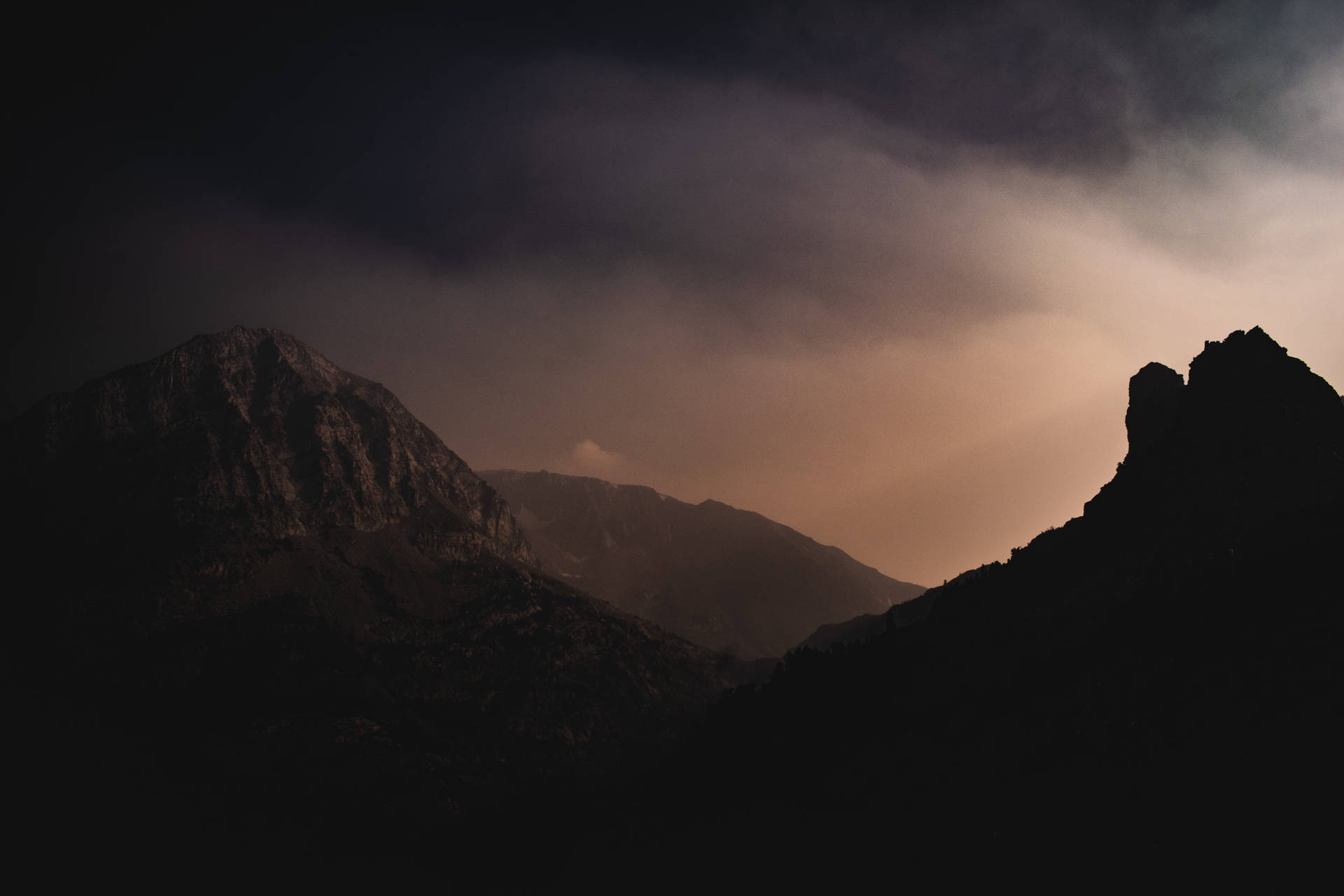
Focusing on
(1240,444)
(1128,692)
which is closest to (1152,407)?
(1240,444)

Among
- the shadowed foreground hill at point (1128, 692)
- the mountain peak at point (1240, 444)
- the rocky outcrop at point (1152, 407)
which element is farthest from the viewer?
the rocky outcrop at point (1152, 407)

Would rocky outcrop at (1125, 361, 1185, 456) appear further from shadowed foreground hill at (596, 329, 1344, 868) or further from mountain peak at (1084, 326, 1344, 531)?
mountain peak at (1084, 326, 1344, 531)

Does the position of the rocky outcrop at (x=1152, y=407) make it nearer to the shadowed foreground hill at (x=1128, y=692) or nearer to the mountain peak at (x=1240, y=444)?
the shadowed foreground hill at (x=1128, y=692)

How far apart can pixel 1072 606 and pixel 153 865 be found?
258m

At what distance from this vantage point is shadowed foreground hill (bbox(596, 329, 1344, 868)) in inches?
2467

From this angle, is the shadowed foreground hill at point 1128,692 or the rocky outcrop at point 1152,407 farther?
the rocky outcrop at point 1152,407

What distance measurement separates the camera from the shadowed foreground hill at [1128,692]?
6266cm

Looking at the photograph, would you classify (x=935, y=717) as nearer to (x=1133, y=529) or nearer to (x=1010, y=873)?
(x=1010, y=873)

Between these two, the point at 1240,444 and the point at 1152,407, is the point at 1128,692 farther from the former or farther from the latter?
the point at 1152,407

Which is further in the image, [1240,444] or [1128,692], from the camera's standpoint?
[1240,444]

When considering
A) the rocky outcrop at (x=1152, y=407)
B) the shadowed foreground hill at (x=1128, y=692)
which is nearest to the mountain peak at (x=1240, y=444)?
the shadowed foreground hill at (x=1128, y=692)

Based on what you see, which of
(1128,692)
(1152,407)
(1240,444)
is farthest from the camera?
(1152,407)

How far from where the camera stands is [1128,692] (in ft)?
263

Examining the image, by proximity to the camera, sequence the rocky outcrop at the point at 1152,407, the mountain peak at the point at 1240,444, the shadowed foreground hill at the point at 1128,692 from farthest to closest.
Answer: the rocky outcrop at the point at 1152,407
the mountain peak at the point at 1240,444
the shadowed foreground hill at the point at 1128,692
